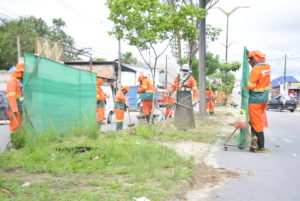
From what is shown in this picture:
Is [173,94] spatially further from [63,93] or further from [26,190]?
[26,190]

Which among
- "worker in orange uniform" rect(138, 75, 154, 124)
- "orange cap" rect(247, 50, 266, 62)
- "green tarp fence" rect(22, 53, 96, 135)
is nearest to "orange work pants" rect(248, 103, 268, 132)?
"orange cap" rect(247, 50, 266, 62)

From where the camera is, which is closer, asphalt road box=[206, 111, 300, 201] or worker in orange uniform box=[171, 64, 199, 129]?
asphalt road box=[206, 111, 300, 201]

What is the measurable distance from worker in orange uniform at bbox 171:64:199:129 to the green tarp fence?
2.68 m

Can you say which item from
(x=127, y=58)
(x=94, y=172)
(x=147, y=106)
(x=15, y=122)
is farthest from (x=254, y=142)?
(x=127, y=58)

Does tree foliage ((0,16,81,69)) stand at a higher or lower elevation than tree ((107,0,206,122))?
higher

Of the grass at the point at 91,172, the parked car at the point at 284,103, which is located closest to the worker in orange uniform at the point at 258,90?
the grass at the point at 91,172

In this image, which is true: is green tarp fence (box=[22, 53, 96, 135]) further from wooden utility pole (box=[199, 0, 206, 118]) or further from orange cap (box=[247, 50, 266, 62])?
wooden utility pole (box=[199, 0, 206, 118])

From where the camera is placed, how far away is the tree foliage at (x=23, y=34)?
39812 mm

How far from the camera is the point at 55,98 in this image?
895 centimetres

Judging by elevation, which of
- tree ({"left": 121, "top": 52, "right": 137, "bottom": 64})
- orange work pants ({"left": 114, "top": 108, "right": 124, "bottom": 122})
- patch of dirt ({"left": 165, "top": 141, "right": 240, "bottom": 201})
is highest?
tree ({"left": 121, "top": 52, "right": 137, "bottom": 64})

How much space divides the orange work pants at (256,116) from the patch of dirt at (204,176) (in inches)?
45.4

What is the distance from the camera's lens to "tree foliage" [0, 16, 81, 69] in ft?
131

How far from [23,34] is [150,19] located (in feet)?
109

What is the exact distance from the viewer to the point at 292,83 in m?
60.6
